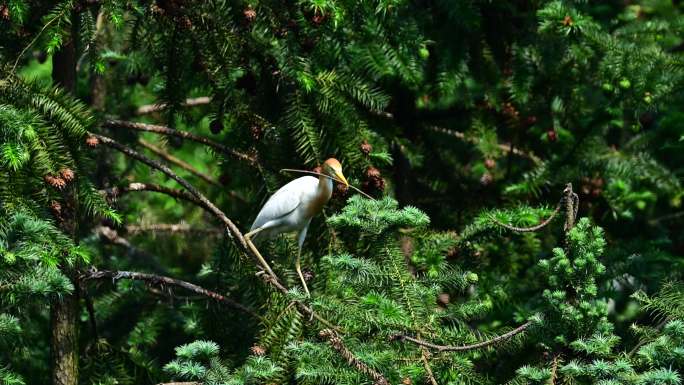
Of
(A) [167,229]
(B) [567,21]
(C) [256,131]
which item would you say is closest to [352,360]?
(C) [256,131]

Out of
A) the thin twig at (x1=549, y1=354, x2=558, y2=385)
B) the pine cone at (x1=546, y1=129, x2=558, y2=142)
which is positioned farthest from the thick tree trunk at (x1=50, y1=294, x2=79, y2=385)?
the pine cone at (x1=546, y1=129, x2=558, y2=142)

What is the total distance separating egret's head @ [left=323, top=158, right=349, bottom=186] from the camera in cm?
417

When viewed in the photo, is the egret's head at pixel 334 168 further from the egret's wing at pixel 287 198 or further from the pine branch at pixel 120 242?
the pine branch at pixel 120 242

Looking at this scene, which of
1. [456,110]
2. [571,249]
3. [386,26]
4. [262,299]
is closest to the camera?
[571,249]

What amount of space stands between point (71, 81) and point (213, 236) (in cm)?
196

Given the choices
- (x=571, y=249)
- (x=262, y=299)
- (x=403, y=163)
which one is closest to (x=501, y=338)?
(x=571, y=249)

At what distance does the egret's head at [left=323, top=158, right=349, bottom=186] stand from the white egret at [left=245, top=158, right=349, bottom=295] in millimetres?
36

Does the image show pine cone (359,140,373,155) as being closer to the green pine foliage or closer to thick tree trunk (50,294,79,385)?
the green pine foliage

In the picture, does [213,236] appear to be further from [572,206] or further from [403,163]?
[572,206]

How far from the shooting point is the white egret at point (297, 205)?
4.36m

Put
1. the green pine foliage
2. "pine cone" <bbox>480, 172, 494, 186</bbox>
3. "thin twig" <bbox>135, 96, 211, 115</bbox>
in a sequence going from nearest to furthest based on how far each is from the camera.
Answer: the green pine foliage → "pine cone" <bbox>480, 172, 494, 186</bbox> → "thin twig" <bbox>135, 96, 211, 115</bbox>

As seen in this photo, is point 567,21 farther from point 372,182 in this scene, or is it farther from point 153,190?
point 153,190

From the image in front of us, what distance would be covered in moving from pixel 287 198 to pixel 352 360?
1.28 meters

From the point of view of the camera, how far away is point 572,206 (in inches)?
136
